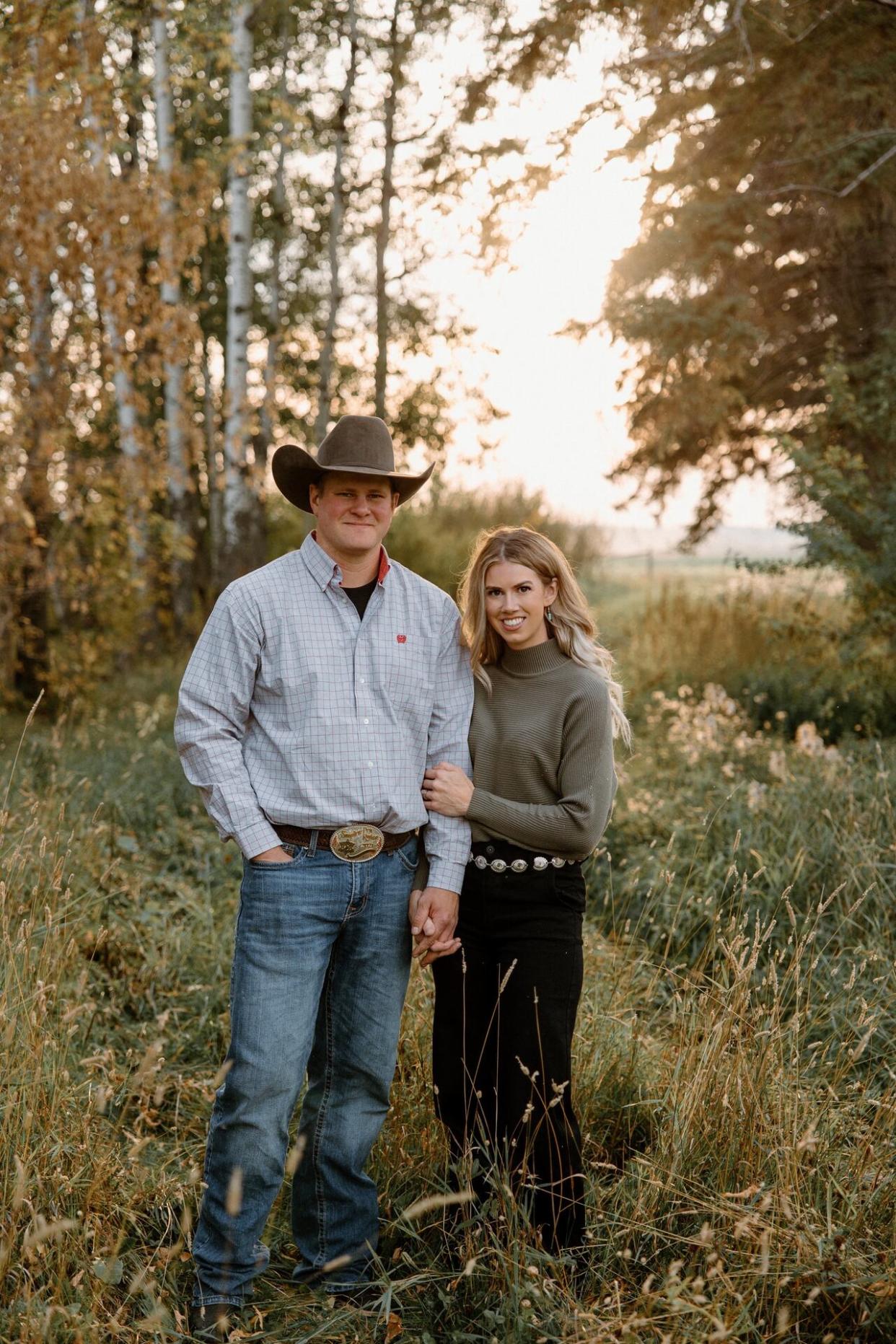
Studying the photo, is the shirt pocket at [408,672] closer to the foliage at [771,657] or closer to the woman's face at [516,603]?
the woman's face at [516,603]

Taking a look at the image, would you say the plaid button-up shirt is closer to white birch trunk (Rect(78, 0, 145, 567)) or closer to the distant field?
white birch trunk (Rect(78, 0, 145, 567))

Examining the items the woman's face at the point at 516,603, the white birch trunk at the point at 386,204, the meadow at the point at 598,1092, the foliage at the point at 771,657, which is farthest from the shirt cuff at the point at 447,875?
the white birch trunk at the point at 386,204

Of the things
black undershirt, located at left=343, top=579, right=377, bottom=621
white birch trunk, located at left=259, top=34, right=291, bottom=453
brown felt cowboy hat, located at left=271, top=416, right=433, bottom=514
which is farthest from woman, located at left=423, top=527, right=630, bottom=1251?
white birch trunk, located at left=259, top=34, right=291, bottom=453

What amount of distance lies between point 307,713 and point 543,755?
68 centimetres

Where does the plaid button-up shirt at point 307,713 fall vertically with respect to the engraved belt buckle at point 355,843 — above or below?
above

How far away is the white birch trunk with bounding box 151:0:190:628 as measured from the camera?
8.34 meters

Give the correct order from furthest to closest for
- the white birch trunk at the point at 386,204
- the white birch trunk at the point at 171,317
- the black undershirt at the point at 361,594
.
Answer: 1. the white birch trunk at the point at 386,204
2. the white birch trunk at the point at 171,317
3. the black undershirt at the point at 361,594

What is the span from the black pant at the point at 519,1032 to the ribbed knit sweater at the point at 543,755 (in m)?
0.11

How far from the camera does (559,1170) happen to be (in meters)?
2.92

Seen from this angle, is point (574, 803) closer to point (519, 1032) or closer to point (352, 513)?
point (519, 1032)

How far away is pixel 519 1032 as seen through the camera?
294 cm

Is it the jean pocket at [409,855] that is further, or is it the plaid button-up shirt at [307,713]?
the jean pocket at [409,855]

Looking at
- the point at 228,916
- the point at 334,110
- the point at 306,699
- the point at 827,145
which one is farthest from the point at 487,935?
the point at 334,110

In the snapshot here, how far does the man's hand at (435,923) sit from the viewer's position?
2.98 meters
